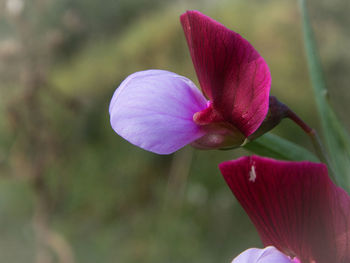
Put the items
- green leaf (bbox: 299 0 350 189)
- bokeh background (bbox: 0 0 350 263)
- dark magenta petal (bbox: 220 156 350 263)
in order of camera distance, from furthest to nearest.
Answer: bokeh background (bbox: 0 0 350 263) < green leaf (bbox: 299 0 350 189) < dark magenta petal (bbox: 220 156 350 263)

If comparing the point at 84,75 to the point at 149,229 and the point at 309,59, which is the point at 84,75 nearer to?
the point at 149,229

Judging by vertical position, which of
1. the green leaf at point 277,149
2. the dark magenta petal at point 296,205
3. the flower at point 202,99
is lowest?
the green leaf at point 277,149

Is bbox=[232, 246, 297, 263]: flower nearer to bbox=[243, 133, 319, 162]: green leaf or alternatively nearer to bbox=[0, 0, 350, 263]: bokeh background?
bbox=[243, 133, 319, 162]: green leaf

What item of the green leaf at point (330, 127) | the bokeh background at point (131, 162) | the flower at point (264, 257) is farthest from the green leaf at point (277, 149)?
the bokeh background at point (131, 162)

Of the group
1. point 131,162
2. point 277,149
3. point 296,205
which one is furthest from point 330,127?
point 131,162

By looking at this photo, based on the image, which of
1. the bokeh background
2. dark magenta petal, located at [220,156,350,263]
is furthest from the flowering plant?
the bokeh background

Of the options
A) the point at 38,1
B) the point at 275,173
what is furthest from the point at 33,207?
the point at 275,173

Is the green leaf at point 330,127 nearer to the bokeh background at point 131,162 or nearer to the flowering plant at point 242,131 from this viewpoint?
the flowering plant at point 242,131
